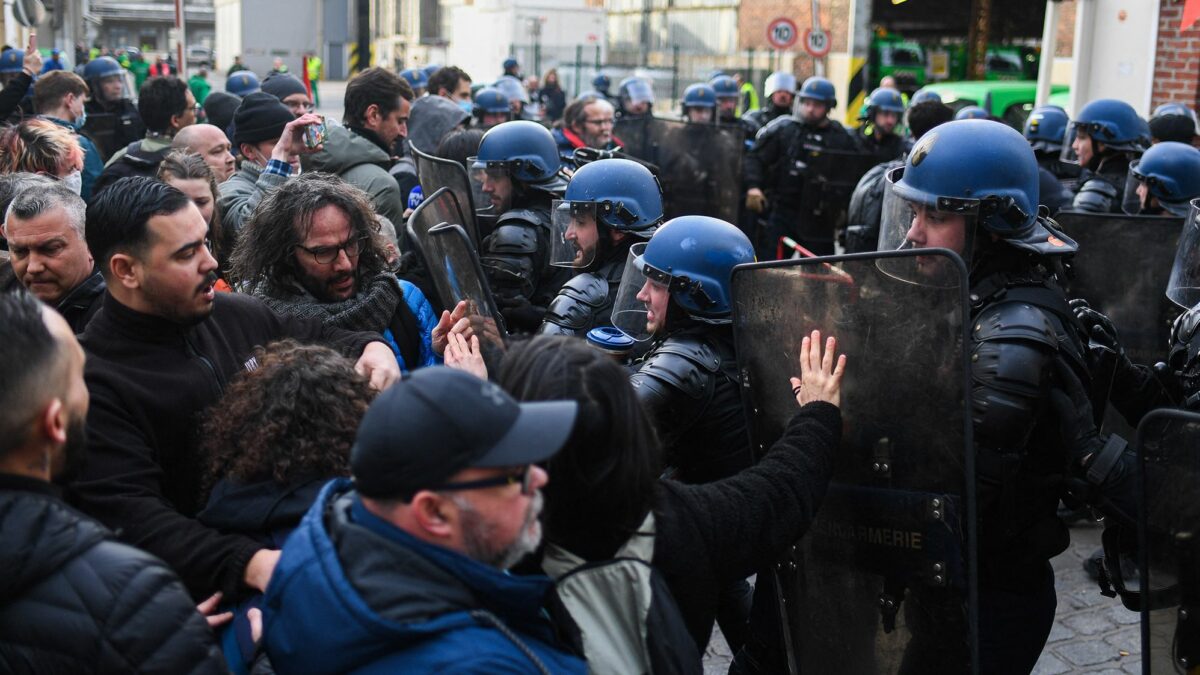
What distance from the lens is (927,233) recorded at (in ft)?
9.18

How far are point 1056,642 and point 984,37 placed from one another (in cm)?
2173

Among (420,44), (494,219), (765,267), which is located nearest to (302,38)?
(420,44)

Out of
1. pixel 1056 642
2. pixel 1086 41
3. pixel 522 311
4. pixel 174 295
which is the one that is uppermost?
pixel 1086 41

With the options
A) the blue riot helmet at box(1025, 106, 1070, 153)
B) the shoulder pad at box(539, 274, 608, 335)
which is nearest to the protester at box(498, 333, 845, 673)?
the shoulder pad at box(539, 274, 608, 335)

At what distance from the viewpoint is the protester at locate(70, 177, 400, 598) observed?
6.88 ft

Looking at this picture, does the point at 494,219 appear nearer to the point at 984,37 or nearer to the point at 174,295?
the point at 174,295

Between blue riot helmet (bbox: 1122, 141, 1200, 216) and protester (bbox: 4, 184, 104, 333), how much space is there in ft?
13.9

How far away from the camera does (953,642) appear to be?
2.47 m

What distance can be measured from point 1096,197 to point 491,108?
4.43 meters

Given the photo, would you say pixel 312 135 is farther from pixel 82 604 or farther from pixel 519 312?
pixel 82 604

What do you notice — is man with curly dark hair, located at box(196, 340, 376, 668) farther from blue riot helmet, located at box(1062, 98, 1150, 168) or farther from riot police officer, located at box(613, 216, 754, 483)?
blue riot helmet, located at box(1062, 98, 1150, 168)

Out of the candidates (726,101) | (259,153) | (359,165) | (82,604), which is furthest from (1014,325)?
(726,101)

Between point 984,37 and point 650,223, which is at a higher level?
point 984,37

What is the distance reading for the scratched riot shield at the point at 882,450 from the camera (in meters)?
2.32
